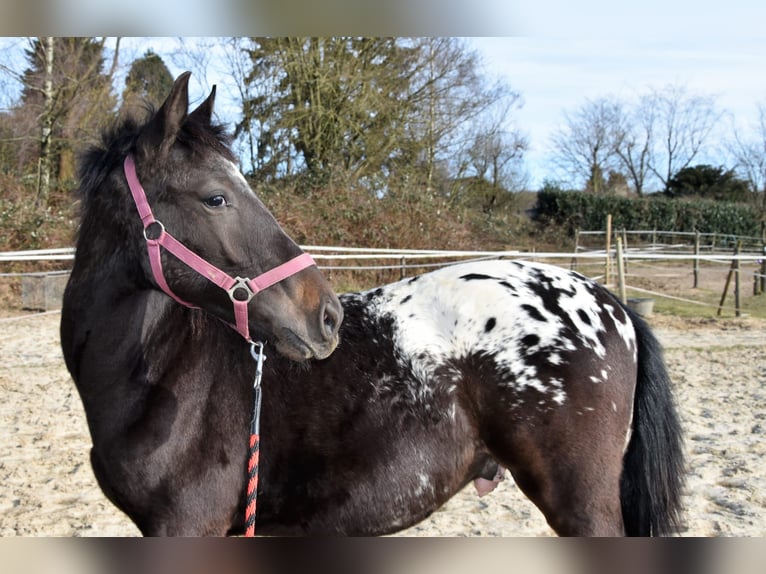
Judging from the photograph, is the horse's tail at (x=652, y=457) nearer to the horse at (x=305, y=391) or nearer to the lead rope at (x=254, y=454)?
the horse at (x=305, y=391)

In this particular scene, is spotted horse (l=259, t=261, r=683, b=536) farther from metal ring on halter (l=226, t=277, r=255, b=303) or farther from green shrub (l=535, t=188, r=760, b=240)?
green shrub (l=535, t=188, r=760, b=240)

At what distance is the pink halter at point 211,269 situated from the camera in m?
1.69

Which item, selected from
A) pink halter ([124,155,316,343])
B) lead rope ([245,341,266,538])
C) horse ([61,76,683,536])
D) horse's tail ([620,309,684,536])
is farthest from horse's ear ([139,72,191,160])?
horse's tail ([620,309,684,536])

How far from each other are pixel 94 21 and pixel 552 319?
5.12ft

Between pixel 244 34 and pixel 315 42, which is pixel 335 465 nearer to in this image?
pixel 244 34

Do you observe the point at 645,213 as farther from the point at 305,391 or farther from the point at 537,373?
the point at 305,391

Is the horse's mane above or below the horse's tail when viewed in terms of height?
above

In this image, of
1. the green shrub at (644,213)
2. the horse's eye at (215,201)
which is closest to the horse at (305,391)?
the horse's eye at (215,201)

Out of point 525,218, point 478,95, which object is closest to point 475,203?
point 525,218

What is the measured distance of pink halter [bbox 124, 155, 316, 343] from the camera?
5.55 feet

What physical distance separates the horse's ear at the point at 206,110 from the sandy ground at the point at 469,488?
7.65 ft

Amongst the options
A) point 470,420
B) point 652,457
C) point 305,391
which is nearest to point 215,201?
point 305,391

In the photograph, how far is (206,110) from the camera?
6.15 ft

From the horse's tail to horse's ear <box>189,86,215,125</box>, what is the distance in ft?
5.52
